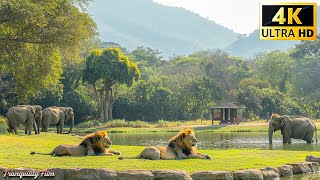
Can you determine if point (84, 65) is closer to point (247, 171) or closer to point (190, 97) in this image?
point (190, 97)

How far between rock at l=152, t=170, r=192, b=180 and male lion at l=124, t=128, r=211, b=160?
2712 mm

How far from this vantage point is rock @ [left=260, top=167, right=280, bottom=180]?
1555 cm

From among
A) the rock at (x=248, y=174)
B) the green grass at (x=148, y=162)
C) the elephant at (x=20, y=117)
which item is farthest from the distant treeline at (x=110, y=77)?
the rock at (x=248, y=174)

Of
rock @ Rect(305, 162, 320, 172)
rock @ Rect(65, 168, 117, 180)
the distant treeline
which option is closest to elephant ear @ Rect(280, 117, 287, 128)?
the distant treeline

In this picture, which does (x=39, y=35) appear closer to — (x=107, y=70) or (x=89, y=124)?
(x=89, y=124)

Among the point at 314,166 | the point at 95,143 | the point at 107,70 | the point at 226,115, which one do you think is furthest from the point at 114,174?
the point at 226,115

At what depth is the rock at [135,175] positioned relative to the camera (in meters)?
14.1

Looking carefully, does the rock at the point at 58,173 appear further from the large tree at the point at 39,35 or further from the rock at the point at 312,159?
the large tree at the point at 39,35

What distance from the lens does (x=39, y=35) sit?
30953 mm

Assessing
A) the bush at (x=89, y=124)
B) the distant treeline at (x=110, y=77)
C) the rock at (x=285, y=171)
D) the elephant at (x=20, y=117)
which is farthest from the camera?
the bush at (x=89, y=124)

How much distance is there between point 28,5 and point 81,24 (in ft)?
15.1

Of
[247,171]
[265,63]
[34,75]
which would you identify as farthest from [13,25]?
[265,63]

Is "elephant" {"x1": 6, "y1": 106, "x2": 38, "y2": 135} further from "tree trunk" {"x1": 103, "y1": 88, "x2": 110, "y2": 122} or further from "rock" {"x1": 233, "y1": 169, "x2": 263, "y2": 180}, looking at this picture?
"tree trunk" {"x1": 103, "y1": 88, "x2": 110, "y2": 122}

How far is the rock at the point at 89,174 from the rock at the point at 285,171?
482cm
